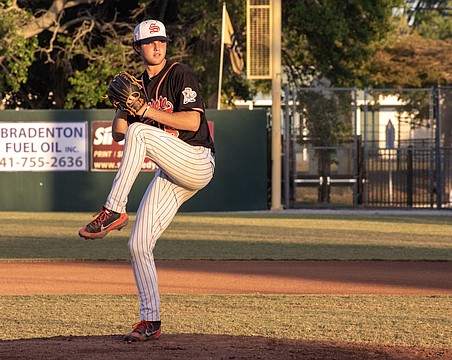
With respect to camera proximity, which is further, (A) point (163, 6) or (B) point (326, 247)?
→ (A) point (163, 6)

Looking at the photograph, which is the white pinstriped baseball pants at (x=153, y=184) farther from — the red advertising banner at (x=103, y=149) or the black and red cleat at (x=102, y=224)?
the red advertising banner at (x=103, y=149)

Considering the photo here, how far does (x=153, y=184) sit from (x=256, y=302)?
3.39m

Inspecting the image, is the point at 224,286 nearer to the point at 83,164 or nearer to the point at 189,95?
the point at 189,95

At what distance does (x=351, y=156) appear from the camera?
2588 cm

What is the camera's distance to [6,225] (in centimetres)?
2103

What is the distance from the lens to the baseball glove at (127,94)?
265 inches

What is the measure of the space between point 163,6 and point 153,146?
24.5 meters

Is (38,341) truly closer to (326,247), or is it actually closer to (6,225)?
(326,247)

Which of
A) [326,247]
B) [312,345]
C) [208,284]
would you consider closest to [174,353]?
[312,345]

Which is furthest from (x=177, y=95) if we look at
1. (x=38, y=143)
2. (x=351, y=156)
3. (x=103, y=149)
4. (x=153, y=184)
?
(x=351, y=156)

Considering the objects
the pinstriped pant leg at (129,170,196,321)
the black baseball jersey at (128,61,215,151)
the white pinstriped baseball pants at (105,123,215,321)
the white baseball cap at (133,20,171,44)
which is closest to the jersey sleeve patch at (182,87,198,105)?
the black baseball jersey at (128,61,215,151)

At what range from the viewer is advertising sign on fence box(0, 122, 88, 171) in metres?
24.7

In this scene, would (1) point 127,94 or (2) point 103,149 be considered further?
(2) point 103,149

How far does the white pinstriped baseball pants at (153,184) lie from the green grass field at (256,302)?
1280 mm
